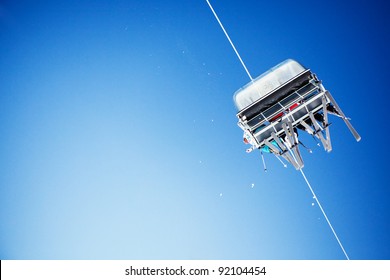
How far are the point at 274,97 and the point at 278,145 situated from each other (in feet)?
3.11

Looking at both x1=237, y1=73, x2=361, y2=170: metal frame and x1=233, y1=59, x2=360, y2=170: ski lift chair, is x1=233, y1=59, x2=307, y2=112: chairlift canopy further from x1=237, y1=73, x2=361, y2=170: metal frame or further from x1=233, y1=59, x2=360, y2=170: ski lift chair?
x1=237, y1=73, x2=361, y2=170: metal frame

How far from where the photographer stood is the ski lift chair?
5.20 meters

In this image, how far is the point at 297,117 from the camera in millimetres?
5375

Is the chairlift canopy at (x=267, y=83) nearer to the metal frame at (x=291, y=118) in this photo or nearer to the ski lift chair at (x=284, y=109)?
the ski lift chair at (x=284, y=109)

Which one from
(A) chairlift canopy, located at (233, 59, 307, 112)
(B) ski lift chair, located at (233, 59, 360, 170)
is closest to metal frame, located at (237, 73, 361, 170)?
(B) ski lift chair, located at (233, 59, 360, 170)

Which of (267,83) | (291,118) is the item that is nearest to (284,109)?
(291,118)

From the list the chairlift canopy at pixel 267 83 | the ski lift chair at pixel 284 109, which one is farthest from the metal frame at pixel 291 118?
the chairlift canopy at pixel 267 83

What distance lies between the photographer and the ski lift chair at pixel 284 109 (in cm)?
520

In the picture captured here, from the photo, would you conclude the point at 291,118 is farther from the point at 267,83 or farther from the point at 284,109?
the point at 267,83

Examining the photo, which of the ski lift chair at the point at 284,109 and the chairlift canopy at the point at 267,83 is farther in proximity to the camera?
the chairlift canopy at the point at 267,83

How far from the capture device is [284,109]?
5.20 metres
